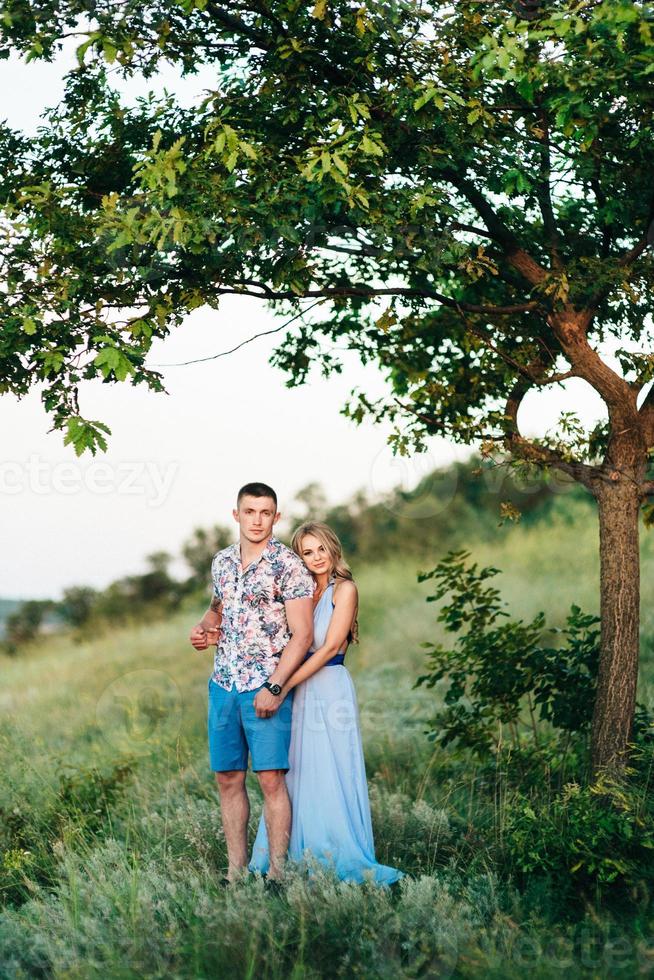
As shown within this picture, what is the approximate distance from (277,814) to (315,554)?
145 cm

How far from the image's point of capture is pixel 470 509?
2945cm

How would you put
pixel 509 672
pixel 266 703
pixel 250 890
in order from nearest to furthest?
pixel 250 890 → pixel 266 703 → pixel 509 672

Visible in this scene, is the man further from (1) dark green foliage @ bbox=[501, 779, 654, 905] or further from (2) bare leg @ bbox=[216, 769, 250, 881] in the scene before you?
(1) dark green foliage @ bbox=[501, 779, 654, 905]

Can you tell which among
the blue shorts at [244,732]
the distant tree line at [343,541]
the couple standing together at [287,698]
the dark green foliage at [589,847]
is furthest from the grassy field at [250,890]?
the distant tree line at [343,541]

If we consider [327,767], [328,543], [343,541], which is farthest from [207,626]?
[343,541]

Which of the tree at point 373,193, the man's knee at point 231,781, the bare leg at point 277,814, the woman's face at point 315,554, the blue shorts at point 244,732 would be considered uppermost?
the tree at point 373,193

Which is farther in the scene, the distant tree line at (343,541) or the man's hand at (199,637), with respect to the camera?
the distant tree line at (343,541)

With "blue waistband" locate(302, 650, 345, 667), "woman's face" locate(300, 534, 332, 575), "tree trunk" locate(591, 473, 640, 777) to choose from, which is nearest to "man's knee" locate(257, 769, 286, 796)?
"blue waistband" locate(302, 650, 345, 667)

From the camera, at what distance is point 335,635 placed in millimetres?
6051

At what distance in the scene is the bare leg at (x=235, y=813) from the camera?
6.24 metres

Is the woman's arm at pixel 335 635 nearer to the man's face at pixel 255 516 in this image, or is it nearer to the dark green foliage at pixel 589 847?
the man's face at pixel 255 516

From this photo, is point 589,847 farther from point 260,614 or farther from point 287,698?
point 260,614

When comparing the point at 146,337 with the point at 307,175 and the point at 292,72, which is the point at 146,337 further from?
the point at 292,72

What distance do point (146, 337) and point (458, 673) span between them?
11.2 ft
